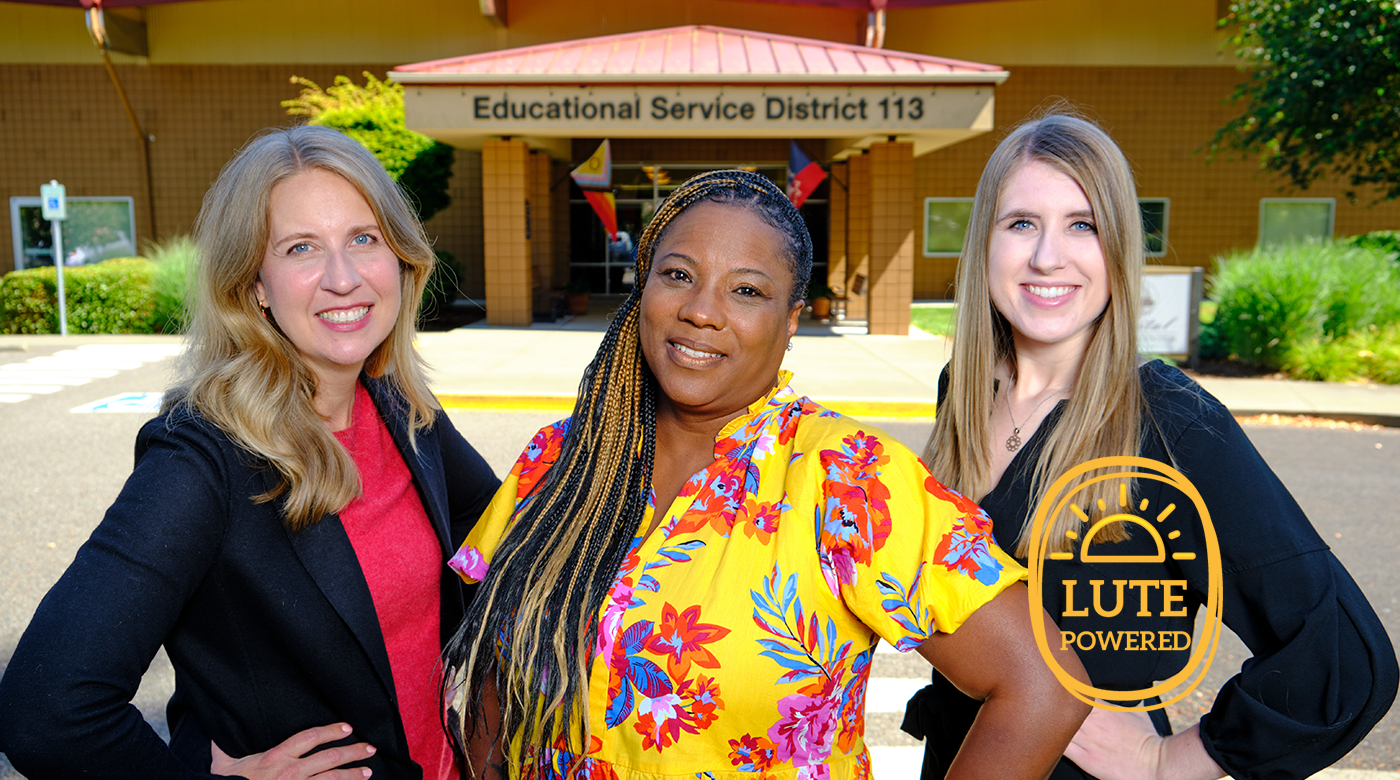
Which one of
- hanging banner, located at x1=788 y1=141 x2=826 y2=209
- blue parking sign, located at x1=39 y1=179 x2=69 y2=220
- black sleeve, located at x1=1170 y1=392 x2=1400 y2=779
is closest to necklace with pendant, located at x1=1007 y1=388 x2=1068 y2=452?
black sleeve, located at x1=1170 y1=392 x2=1400 y2=779

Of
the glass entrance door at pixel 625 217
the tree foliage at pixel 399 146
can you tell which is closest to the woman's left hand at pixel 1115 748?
the tree foliage at pixel 399 146

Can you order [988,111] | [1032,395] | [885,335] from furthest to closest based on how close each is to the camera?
[885,335] → [988,111] → [1032,395]

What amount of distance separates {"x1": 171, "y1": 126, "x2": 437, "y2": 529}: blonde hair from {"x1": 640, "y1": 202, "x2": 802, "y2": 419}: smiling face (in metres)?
0.70

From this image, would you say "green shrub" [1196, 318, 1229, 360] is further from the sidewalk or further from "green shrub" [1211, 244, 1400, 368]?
the sidewalk

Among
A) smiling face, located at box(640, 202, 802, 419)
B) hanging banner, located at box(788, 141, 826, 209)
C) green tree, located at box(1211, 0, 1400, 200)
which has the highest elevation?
green tree, located at box(1211, 0, 1400, 200)

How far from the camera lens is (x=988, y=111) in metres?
13.3

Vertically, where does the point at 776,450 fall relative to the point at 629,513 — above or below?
above

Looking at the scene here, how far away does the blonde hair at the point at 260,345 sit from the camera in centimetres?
179

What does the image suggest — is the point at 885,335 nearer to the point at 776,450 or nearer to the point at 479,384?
the point at 479,384

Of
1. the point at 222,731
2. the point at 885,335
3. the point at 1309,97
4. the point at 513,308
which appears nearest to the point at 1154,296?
the point at 1309,97

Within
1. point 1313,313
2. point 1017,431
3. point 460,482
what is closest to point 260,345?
point 460,482

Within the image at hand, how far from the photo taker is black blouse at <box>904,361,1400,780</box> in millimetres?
1632

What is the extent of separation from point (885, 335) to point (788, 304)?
43.8 feet

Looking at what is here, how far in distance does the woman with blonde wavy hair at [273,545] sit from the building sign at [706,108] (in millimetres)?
11793
